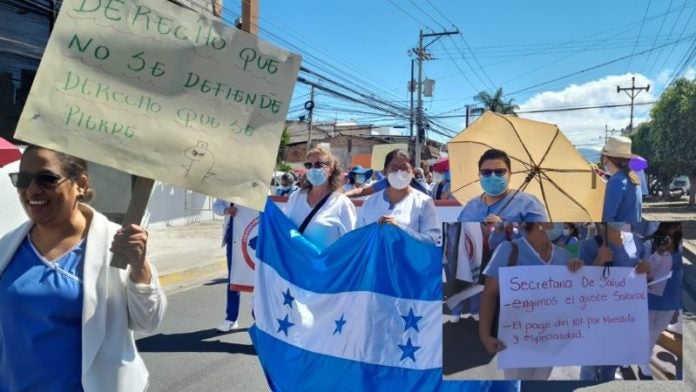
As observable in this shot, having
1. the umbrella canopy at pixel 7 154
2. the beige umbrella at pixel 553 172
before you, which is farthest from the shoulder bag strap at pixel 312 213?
the umbrella canopy at pixel 7 154

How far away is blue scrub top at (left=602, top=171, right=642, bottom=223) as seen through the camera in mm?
4660

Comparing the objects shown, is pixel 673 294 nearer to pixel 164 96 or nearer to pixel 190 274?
pixel 164 96

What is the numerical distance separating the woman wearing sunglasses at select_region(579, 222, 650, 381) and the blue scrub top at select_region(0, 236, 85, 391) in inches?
99.4

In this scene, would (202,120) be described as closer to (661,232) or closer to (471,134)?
(661,232)

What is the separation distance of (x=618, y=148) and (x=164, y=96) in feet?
13.6

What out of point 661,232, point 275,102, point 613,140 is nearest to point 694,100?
point 613,140

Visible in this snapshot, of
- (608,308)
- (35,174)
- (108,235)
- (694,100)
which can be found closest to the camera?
(35,174)

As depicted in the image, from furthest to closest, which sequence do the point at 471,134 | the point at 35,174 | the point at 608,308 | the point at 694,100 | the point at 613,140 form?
the point at 694,100
the point at 613,140
the point at 471,134
the point at 608,308
the point at 35,174

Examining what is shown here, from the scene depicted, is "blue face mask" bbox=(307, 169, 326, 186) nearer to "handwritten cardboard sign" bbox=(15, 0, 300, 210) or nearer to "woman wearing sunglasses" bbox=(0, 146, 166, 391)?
"handwritten cardboard sign" bbox=(15, 0, 300, 210)

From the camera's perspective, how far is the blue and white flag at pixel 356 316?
355cm

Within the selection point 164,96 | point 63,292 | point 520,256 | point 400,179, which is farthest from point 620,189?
point 63,292

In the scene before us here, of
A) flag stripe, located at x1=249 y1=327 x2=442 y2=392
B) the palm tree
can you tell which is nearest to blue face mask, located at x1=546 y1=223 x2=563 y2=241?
flag stripe, located at x1=249 y1=327 x2=442 y2=392

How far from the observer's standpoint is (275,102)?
218cm

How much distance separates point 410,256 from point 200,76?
2032 millimetres
